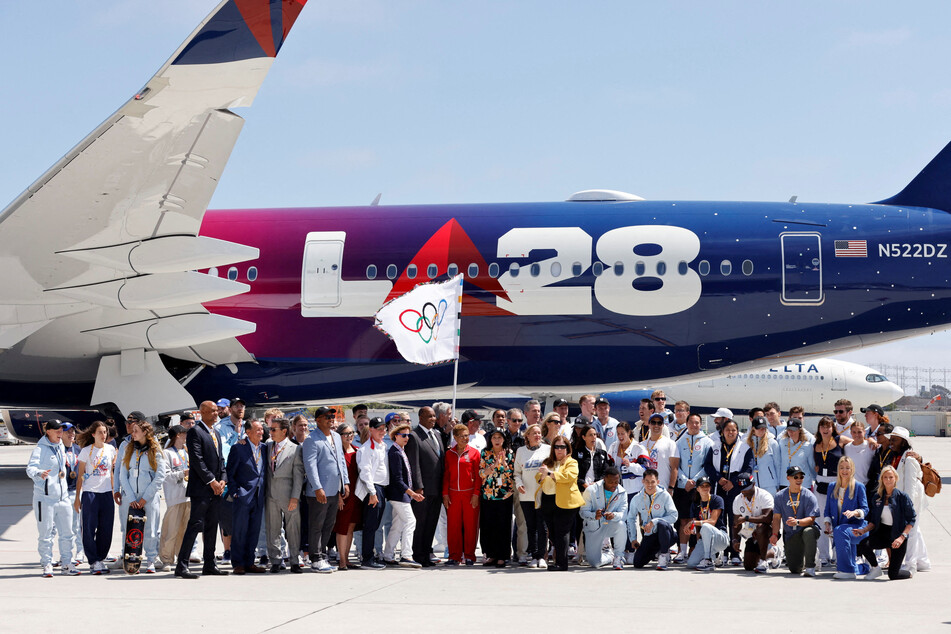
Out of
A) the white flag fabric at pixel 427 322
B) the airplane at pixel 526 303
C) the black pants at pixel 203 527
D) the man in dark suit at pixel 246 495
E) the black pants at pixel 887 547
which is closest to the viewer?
the black pants at pixel 887 547

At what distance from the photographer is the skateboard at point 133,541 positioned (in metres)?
9.23

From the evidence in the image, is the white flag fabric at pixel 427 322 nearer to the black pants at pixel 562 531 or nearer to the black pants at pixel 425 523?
the black pants at pixel 425 523

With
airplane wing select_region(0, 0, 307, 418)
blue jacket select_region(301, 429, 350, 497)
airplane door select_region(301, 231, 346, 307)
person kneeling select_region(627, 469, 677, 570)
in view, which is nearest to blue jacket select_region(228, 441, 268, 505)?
blue jacket select_region(301, 429, 350, 497)

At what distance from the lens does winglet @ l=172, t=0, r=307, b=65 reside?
31.8ft

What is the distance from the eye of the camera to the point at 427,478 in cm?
1003

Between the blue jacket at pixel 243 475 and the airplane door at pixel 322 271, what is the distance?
6.81m

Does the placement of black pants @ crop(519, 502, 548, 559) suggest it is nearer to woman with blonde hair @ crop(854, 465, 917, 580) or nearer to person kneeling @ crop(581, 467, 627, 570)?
person kneeling @ crop(581, 467, 627, 570)

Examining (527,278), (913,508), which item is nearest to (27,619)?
(913,508)

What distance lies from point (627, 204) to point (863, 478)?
25.0ft

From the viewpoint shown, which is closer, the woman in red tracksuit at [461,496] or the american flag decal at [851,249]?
the woman in red tracksuit at [461,496]

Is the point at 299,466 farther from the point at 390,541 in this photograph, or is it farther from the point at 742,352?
the point at 742,352

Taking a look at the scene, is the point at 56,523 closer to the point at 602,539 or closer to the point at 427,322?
the point at 602,539

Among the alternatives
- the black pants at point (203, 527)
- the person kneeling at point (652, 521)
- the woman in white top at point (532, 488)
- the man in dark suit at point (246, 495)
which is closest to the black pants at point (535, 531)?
the woman in white top at point (532, 488)

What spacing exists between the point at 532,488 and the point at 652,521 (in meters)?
1.24
